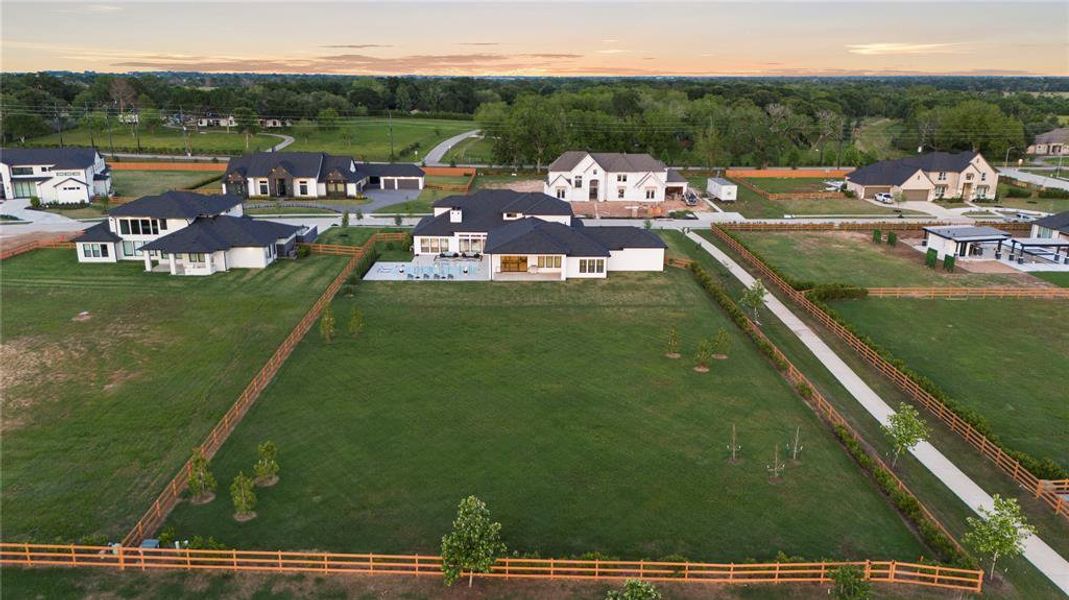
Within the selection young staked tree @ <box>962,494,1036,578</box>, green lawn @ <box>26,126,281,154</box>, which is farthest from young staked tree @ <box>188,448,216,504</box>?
green lawn @ <box>26,126,281,154</box>

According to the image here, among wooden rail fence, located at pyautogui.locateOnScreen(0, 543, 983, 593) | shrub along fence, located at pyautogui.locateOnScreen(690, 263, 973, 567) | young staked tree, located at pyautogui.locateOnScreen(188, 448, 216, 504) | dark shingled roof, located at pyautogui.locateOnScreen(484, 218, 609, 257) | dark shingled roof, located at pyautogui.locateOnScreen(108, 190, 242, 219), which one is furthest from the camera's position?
dark shingled roof, located at pyautogui.locateOnScreen(108, 190, 242, 219)

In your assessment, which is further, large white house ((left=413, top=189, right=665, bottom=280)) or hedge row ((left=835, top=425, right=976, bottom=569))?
large white house ((left=413, top=189, right=665, bottom=280))

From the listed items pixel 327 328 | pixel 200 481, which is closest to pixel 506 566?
pixel 200 481

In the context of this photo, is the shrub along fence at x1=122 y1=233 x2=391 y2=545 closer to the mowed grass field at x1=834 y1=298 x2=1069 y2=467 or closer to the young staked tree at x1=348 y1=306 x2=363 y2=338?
the young staked tree at x1=348 y1=306 x2=363 y2=338

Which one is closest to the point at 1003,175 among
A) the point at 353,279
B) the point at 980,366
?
the point at 980,366

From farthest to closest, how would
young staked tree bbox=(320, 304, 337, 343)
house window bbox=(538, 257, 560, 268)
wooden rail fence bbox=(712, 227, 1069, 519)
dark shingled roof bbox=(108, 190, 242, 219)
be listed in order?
dark shingled roof bbox=(108, 190, 242, 219) → house window bbox=(538, 257, 560, 268) → young staked tree bbox=(320, 304, 337, 343) → wooden rail fence bbox=(712, 227, 1069, 519)

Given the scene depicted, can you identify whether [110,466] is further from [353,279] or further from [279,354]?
[353,279]

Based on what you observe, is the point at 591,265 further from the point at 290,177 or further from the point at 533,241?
the point at 290,177
